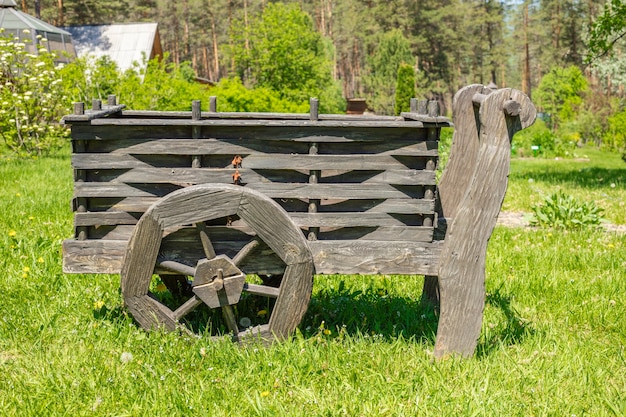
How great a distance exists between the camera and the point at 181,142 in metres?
3.16

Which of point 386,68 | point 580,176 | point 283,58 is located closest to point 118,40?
point 283,58

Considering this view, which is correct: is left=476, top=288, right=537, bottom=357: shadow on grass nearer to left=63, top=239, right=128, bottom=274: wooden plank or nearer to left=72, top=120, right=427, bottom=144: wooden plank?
left=72, top=120, right=427, bottom=144: wooden plank

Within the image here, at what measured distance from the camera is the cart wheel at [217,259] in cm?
311

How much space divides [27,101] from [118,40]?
22.2m

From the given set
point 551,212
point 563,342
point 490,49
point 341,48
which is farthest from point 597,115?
point 341,48

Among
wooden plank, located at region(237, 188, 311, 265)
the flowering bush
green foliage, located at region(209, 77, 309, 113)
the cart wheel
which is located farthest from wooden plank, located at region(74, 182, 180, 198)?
green foliage, located at region(209, 77, 309, 113)

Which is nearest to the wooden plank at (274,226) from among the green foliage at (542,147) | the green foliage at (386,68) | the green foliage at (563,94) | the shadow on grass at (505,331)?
the shadow on grass at (505,331)

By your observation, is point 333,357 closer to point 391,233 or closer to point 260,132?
point 391,233

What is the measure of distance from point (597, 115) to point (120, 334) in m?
27.8

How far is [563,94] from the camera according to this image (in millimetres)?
38750

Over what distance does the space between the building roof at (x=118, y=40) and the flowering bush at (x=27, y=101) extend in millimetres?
19036

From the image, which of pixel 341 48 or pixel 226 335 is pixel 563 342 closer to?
pixel 226 335

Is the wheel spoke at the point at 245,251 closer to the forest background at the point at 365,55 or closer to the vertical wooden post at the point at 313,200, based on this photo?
the vertical wooden post at the point at 313,200

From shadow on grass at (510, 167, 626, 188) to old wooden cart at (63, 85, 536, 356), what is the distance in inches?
384
